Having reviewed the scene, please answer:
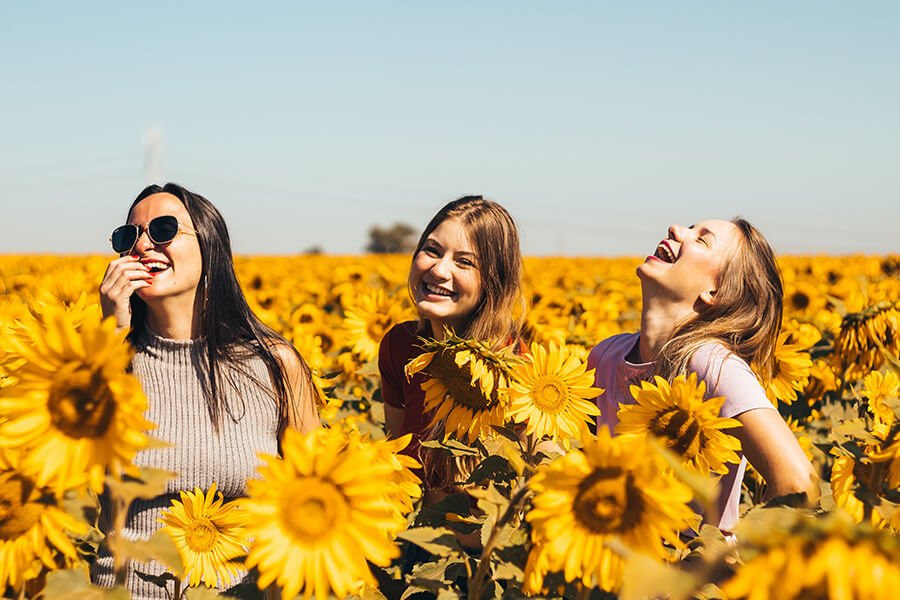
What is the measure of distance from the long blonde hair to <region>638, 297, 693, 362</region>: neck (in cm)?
4

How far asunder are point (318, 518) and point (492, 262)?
2017 mm

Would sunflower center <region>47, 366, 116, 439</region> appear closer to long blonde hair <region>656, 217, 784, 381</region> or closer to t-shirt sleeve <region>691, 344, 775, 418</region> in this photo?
t-shirt sleeve <region>691, 344, 775, 418</region>

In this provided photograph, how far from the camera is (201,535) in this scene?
7.85 ft

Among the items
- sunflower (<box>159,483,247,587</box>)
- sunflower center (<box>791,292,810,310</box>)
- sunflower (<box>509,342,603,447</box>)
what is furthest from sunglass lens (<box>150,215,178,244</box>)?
sunflower center (<box>791,292,810,310</box>)

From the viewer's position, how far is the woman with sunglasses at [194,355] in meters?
2.70

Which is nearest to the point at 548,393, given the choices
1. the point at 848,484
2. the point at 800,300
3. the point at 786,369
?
the point at 848,484

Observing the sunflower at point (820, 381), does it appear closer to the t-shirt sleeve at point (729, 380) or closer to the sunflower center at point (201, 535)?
the t-shirt sleeve at point (729, 380)

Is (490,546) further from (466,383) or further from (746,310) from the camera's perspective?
(746,310)

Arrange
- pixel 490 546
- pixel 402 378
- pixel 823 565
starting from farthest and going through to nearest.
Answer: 1. pixel 402 378
2. pixel 490 546
3. pixel 823 565

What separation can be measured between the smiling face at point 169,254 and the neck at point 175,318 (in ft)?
0.08

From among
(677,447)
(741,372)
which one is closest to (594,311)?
(741,372)

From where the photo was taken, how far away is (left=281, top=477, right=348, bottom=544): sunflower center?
1.41 meters

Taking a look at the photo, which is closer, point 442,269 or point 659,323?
point 659,323

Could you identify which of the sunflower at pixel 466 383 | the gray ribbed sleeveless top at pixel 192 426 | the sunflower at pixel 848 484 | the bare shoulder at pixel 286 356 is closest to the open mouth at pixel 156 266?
the gray ribbed sleeveless top at pixel 192 426
